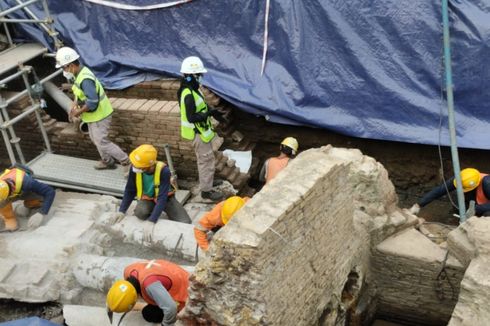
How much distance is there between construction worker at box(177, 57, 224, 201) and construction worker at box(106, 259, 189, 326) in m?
2.21

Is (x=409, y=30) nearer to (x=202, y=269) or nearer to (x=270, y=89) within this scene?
(x=270, y=89)

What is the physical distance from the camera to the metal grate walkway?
7.17m

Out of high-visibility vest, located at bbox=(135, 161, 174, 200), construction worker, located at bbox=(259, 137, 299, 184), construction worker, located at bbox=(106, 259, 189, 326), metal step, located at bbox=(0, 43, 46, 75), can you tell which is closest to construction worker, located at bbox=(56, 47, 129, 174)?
metal step, located at bbox=(0, 43, 46, 75)

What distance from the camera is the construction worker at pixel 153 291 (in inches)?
173

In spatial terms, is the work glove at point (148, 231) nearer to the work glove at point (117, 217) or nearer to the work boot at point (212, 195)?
the work glove at point (117, 217)

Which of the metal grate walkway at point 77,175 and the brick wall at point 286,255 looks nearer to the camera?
the brick wall at point 286,255

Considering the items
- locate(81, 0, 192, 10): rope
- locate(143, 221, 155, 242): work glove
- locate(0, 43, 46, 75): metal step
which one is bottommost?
locate(143, 221, 155, 242): work glove

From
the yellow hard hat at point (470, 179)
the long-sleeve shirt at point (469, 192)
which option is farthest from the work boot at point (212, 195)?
the yellow hard hat at point (470, 179)

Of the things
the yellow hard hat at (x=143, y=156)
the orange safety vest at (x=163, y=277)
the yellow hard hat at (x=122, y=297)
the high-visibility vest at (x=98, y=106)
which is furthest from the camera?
the high-visibility vest at (x=98, y=106)

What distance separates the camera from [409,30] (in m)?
6.66

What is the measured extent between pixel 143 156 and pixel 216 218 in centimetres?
107

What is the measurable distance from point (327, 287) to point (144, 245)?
7.14ft

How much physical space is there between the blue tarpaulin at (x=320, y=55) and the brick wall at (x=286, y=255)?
2.14 m

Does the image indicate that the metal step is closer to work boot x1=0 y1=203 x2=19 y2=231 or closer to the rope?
the rope
